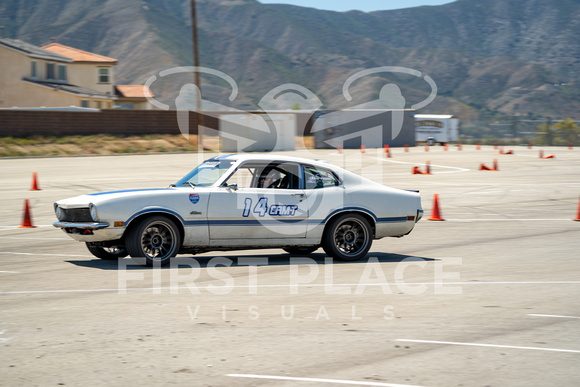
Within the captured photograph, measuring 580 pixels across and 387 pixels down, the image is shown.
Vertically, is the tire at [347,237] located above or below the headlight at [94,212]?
below

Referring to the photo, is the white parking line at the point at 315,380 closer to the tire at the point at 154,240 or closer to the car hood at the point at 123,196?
the tire at the point at 154,240

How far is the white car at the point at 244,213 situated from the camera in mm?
9469

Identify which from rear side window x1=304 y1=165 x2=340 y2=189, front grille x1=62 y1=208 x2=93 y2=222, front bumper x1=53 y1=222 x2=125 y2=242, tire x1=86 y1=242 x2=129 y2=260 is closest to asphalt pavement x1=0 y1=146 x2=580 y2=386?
tire x1=86 y1=242 x2=129 y2=260

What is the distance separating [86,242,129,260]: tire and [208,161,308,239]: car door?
4.94 feet

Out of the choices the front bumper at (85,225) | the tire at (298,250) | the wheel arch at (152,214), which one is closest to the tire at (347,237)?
the tire at (298,250)

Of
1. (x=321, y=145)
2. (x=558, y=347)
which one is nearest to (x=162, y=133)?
(x=321, y=145)

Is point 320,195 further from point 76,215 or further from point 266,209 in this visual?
point 76,215

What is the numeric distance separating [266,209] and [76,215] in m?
2.51

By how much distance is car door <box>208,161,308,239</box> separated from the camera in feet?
Answer: 32.1

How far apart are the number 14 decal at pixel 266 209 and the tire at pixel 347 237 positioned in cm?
62

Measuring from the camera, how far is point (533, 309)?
7.41m

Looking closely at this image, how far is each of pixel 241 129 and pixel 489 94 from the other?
139551 mm

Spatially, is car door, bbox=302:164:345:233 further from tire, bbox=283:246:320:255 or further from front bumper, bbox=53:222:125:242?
front bumper, bbox=53:222:125:242

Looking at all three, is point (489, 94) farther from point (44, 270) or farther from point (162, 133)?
point (44, 270)
